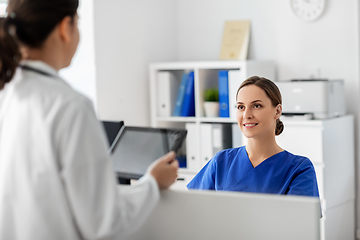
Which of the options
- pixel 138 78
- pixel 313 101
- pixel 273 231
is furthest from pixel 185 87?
pixel 273 231

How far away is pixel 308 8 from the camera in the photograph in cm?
374

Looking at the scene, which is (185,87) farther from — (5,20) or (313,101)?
(5,20)

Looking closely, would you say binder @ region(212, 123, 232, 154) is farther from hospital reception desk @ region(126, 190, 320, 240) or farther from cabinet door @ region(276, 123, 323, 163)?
hospital reception desk @ region(126, 190, 320, 240)

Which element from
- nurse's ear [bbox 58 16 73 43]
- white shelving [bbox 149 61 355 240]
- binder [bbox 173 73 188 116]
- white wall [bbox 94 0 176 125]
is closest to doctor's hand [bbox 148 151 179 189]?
nurse's ear [bbox 58 16 73 43]

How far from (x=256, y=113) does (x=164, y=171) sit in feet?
2.92

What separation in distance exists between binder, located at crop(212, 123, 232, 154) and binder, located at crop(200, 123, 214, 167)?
29 mm

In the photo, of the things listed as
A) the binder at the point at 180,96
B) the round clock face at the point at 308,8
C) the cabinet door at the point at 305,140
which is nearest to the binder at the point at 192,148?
the binder at the point at 180,96

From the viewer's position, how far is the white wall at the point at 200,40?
11.9 feet

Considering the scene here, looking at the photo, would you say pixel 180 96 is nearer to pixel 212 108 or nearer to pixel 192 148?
pixel 212 108

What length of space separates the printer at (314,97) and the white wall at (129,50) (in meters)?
1.20

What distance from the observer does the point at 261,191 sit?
1.85 metres

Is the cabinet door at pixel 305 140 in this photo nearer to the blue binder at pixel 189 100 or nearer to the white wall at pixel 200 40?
the white wall at pixel 200 40

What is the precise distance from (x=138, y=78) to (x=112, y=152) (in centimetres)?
228

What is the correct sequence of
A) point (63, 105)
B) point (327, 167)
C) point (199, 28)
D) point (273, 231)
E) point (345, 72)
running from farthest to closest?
point (199, 28)
point (345, 72)
point (327, 167)
point (273, 231)
point (63, 105)
